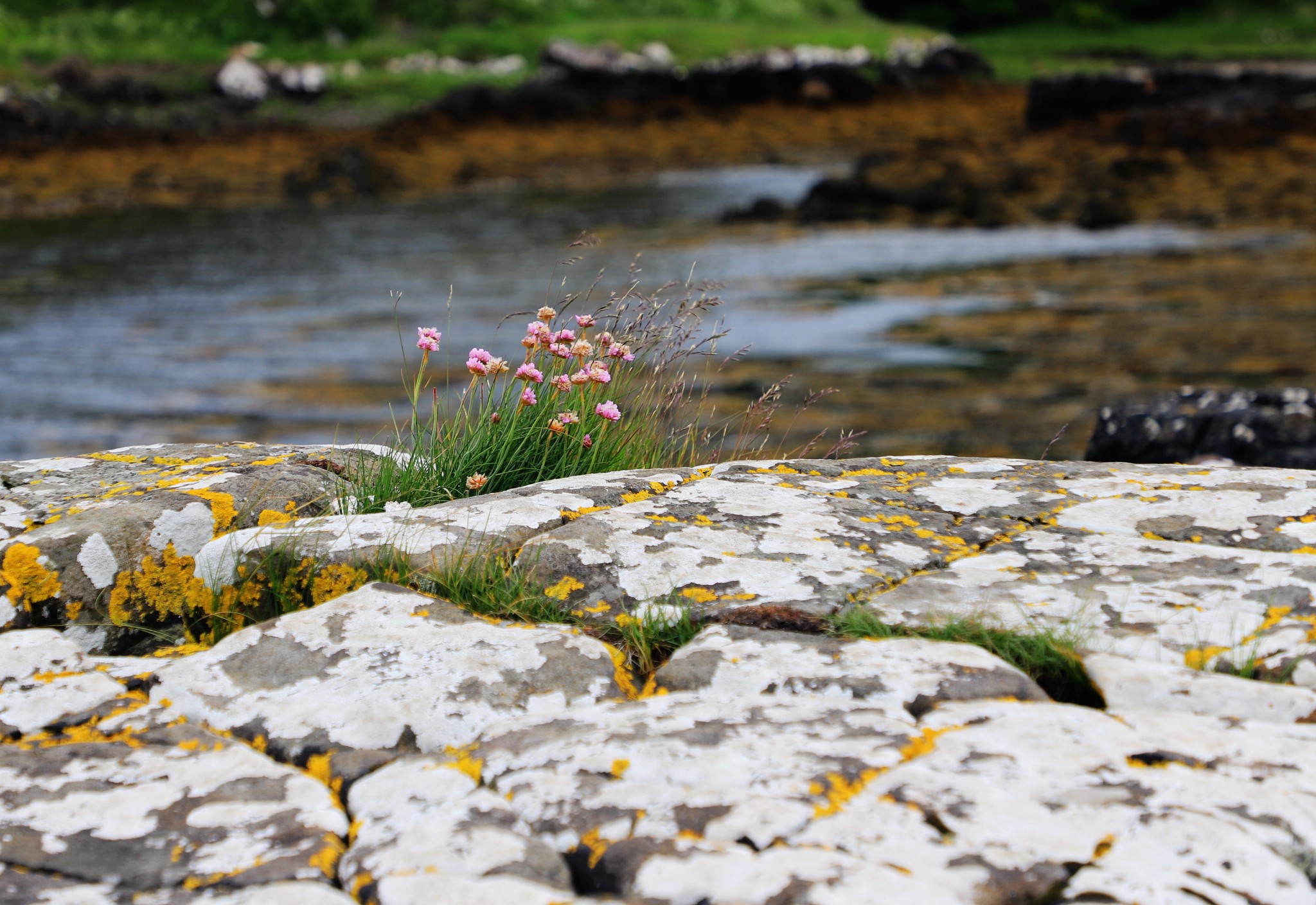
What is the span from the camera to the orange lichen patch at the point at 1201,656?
2824mm

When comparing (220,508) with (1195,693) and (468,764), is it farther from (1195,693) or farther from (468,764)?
(1195,693)

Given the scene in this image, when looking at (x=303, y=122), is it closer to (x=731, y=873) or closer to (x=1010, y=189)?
(x=1010, y=189)

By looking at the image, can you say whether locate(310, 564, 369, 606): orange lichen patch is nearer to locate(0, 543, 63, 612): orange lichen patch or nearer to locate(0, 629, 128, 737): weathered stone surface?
locate(0, 629, 128, 737): weathered stone surface

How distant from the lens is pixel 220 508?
3695 millimetres

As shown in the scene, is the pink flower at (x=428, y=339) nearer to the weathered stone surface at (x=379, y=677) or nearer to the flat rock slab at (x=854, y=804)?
the weathered stone surface at (x=379, y=677)

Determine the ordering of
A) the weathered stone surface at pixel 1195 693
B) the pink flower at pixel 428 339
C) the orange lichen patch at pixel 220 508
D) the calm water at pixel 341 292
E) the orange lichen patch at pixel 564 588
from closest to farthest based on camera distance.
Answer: the weathered stone surface at pixel 1195 693, the orange lichen patch at pixel 564 588, the orange lichen patch at pixel 220 508, the pink flower at pixel 428 339, the calm water at pixel 341 292

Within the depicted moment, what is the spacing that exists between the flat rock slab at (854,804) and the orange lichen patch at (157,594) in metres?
1.19

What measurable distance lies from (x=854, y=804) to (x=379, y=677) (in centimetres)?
123

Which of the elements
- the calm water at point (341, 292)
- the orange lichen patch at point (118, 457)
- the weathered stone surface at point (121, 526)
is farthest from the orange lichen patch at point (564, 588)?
→ the calm water at point (341, 292)

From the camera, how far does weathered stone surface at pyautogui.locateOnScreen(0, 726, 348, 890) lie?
2.19m

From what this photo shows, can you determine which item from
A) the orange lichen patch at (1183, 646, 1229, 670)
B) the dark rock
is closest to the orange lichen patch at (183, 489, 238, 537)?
the orange lichen patch at (1183, 646, 1229, 670)

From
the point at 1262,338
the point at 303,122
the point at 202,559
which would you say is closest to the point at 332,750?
the point at 202,559

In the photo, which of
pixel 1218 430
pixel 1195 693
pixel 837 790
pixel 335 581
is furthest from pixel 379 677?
pixel 1218 430

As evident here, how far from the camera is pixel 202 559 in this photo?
3.37 m
